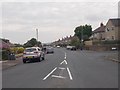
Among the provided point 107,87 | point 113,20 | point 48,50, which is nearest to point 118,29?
point 113,20

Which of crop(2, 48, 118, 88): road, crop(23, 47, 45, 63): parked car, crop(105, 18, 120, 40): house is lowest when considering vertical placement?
crop(2, 48, 118, 88): road

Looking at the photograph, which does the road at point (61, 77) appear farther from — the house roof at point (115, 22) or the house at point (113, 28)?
the house roof at point (115, 22)

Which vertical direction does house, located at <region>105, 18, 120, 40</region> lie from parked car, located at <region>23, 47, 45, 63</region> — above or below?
above

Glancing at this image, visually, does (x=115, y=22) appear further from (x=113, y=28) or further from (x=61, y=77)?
(x=61, y=77)

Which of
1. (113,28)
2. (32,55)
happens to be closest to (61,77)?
(32,55)

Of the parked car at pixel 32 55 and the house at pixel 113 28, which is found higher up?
the house at pixel 113 28

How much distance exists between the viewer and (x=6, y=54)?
3556 cm

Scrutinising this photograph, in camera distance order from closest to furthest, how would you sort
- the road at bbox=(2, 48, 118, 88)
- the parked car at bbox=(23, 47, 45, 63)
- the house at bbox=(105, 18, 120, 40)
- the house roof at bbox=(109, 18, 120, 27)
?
1. the road at bbox=(2, 48, 118, 88)
2. the parked car at bbox=(23, 47, 45, 63)
3. the house at bbox=(105, 18, 120, 40)
4. the house roof at bbox=(109, 18, 120, 27)

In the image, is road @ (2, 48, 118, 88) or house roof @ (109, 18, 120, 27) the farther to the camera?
house roof @ (109, 18, 120, 27)

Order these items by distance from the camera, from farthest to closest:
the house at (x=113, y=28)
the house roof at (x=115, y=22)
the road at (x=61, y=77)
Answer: the house roof at (x=115, y=22) < the house at (x=113, y=28) < the road at (x=61, y=77)

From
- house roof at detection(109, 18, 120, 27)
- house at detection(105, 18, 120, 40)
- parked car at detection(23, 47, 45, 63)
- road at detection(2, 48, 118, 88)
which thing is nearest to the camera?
road at detection(2, 48, 118, 88)

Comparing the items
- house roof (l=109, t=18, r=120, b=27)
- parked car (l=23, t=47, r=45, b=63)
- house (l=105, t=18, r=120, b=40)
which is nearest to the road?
parked car (l=23, t=47, r=45, b=63)

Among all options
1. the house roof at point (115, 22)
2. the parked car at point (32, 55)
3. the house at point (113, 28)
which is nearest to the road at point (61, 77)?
the parked car at point (32, 55)

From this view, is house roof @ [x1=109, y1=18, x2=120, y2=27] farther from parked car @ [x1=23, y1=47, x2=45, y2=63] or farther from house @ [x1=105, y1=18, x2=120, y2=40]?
parked car @ [x1=23, y1=47, x2=45, y2=63]
